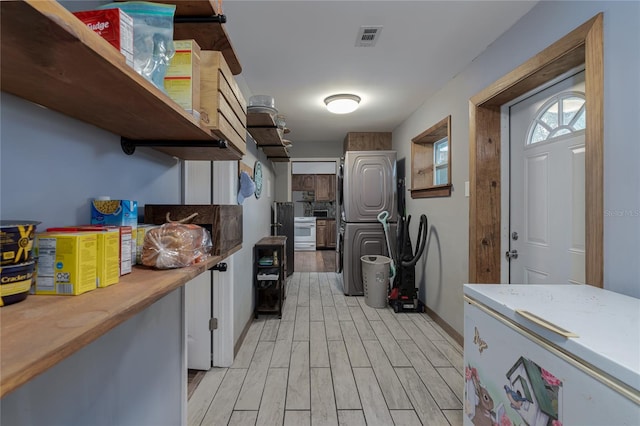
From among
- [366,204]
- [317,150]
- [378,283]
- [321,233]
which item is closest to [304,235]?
[321,233]

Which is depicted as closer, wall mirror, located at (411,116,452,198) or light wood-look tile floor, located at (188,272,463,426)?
light wood-look tile floor, located at (188,272,463,426)

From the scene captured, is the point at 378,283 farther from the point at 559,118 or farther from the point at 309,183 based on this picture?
the point at 309,183

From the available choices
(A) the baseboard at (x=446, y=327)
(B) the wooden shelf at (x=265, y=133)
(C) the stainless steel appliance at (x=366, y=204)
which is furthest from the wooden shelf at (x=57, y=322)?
(C) the stainless steel appliance at (x=366, y=204)

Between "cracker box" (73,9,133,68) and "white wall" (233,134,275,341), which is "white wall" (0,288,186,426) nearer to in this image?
"cracker box" (73,9,133,68)

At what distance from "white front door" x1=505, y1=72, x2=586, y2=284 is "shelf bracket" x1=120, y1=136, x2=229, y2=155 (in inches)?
74.2

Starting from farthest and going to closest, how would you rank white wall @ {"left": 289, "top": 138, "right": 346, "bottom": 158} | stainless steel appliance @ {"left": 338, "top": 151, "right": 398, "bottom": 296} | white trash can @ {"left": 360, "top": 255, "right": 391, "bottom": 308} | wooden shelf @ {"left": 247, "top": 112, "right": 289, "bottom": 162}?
white wall @ {"left": 289, "top": 138, "right": 346, "bottom": 158}
stainless steel appliance @ {"left": 338, "top": 151, "right": 398, "bottom": 296}
white trash can @ {"left": 360, "top": 255, "right": 391, "bottom": 308}
wooden shelf @ {"left": 247, "top": 112, "right": 289, "bottom": 162}

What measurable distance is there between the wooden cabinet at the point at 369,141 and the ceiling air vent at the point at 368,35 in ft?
7.83

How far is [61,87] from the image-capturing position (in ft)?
1.77

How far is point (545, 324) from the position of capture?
→ 81cm

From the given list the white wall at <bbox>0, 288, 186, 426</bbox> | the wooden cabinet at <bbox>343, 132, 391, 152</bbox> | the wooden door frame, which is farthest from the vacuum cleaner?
the white wall at <bbox>0, 288, 186, 426</bbox>

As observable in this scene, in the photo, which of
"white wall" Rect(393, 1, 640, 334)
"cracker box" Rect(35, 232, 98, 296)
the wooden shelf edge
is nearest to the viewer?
"cracker box" Rect(35, 232, 98, 296)

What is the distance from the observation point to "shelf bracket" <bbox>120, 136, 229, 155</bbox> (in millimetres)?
891

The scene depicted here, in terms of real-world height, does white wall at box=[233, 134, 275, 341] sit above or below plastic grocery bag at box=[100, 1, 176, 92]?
below

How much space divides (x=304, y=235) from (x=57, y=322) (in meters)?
7.74
